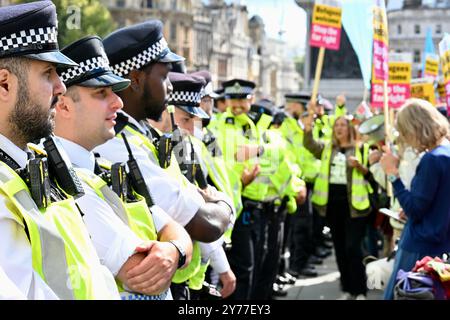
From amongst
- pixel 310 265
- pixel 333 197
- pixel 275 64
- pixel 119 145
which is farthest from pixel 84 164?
pixel 275 64

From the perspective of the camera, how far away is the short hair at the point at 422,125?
5730mm

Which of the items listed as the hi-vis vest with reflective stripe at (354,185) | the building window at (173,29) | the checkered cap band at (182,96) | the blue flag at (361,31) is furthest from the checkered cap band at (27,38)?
the building window at (173,29)

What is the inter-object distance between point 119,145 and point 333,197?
682 centimetres

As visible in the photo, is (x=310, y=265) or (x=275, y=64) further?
(x=275, y=64)

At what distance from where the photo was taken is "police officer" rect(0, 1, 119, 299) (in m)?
2.38

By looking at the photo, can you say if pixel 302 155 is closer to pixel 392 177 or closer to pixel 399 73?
pixel 399 73

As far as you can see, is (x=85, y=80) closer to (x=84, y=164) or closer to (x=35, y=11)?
(x=84, y=164)

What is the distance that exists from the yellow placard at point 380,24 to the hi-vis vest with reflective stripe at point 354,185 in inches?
89.2

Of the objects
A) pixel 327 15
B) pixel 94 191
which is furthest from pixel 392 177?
pixel 327 15

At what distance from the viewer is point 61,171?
108 inches

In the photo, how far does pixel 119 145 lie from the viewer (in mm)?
3961

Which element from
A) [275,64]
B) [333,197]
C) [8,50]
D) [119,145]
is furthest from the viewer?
[275,64]

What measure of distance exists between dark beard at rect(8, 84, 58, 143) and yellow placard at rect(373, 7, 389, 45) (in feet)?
18.9

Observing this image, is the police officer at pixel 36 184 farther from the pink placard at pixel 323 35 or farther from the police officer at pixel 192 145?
the pink placard at pixel 323 35
